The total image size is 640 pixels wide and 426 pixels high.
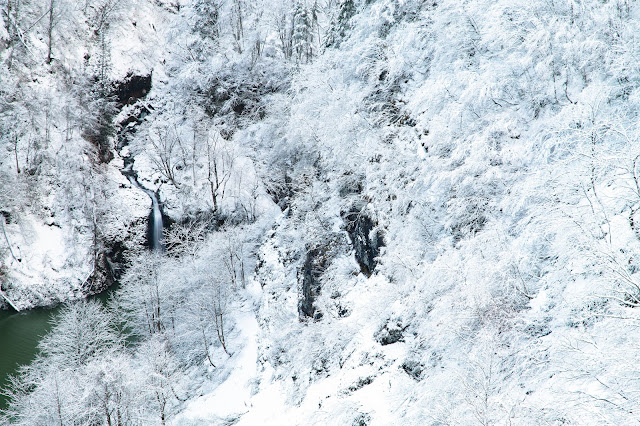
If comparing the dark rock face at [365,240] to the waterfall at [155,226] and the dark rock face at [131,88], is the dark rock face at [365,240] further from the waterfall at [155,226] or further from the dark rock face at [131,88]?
the dark rock face at [131,88]

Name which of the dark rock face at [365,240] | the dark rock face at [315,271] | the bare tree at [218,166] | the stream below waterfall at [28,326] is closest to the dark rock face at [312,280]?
the dark rock face at [315,271]

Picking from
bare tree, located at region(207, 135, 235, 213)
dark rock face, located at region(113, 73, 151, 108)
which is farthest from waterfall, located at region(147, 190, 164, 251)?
dark rock face, located at region(113, 73, 151, 108)

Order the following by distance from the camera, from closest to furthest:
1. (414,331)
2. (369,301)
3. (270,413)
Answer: (414,331) → (369,301) → (270,413)

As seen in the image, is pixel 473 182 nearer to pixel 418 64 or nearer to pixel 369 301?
pixel 369 301

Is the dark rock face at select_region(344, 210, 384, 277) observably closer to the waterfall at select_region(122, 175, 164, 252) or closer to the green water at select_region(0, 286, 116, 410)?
the waterfall at select_region(122, 175, 164, 252)

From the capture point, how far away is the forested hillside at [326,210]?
8211mm

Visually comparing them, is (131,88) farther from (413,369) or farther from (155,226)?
(413,369)

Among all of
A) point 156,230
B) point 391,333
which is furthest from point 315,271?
point 156,230

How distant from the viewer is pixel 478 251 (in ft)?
35.8

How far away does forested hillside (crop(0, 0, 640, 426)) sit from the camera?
8.21 metres

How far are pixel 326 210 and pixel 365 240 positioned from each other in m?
5.03

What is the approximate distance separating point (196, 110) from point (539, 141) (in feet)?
112

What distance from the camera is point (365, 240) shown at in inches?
677

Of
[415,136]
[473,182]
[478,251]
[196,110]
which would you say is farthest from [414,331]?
[196,110]
